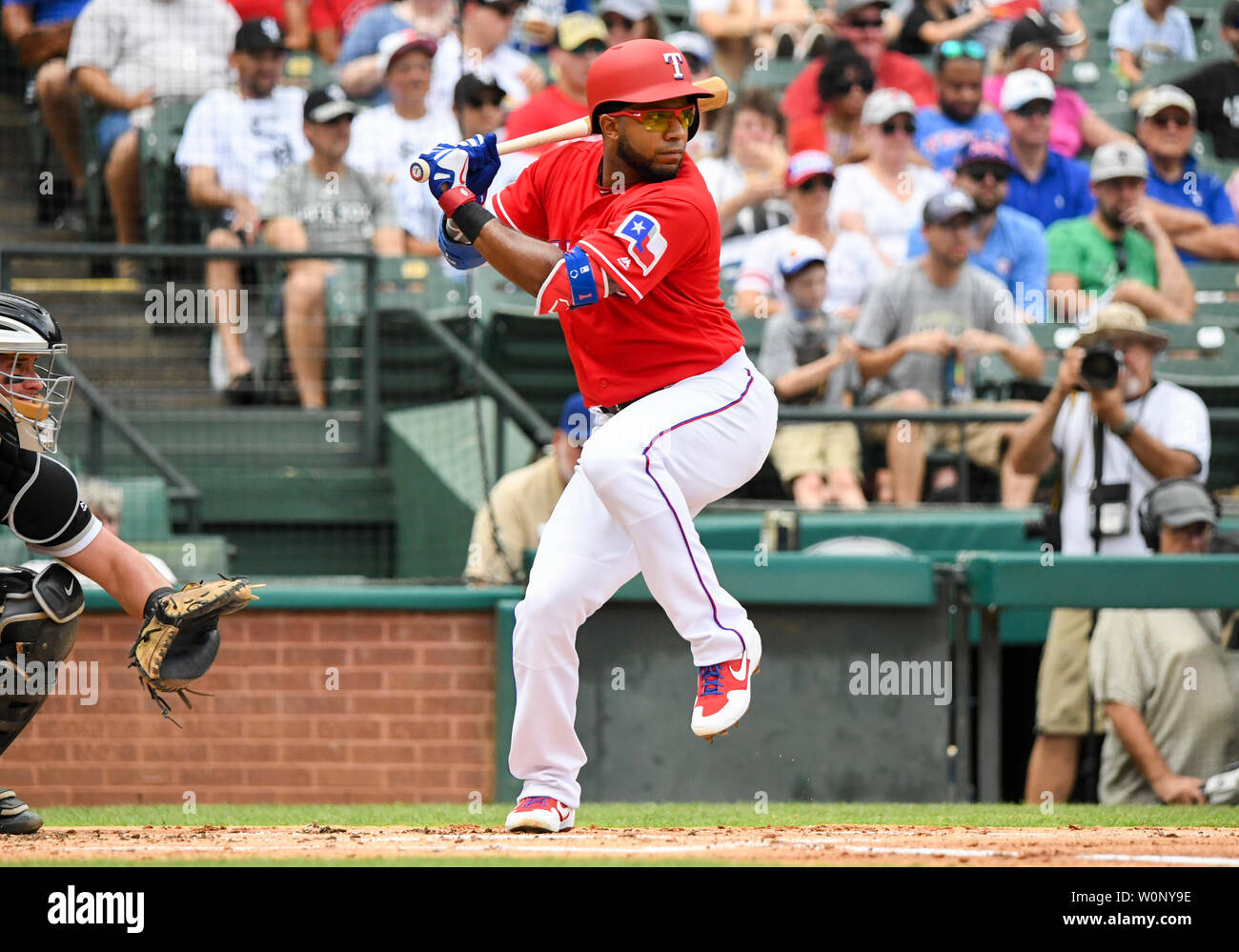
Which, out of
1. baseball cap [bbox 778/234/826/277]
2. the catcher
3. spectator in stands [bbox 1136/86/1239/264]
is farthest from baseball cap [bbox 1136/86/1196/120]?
the catcher

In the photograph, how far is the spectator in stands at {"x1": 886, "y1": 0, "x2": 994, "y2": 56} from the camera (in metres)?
10.8

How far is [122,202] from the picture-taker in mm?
8344

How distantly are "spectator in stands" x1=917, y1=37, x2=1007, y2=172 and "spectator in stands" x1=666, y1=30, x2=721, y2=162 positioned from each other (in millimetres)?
1175

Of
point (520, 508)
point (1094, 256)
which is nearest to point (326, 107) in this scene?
point (520, 508)

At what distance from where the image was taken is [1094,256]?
873 cm

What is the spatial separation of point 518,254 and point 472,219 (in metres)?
0.16

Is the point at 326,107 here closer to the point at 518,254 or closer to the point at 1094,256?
the point at 1094,256

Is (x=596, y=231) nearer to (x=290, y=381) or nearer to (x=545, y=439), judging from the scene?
(x=545, y=439)

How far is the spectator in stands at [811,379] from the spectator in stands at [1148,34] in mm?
4169

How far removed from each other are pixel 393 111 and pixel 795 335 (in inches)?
100

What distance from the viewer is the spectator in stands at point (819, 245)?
832 centimetres

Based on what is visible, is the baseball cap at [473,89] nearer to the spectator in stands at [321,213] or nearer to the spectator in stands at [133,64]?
the spectator in stands at [321,213]

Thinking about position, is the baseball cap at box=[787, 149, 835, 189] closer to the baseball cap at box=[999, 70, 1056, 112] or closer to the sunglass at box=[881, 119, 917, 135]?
the sunglass at box=[881, 119, 917, 135]
